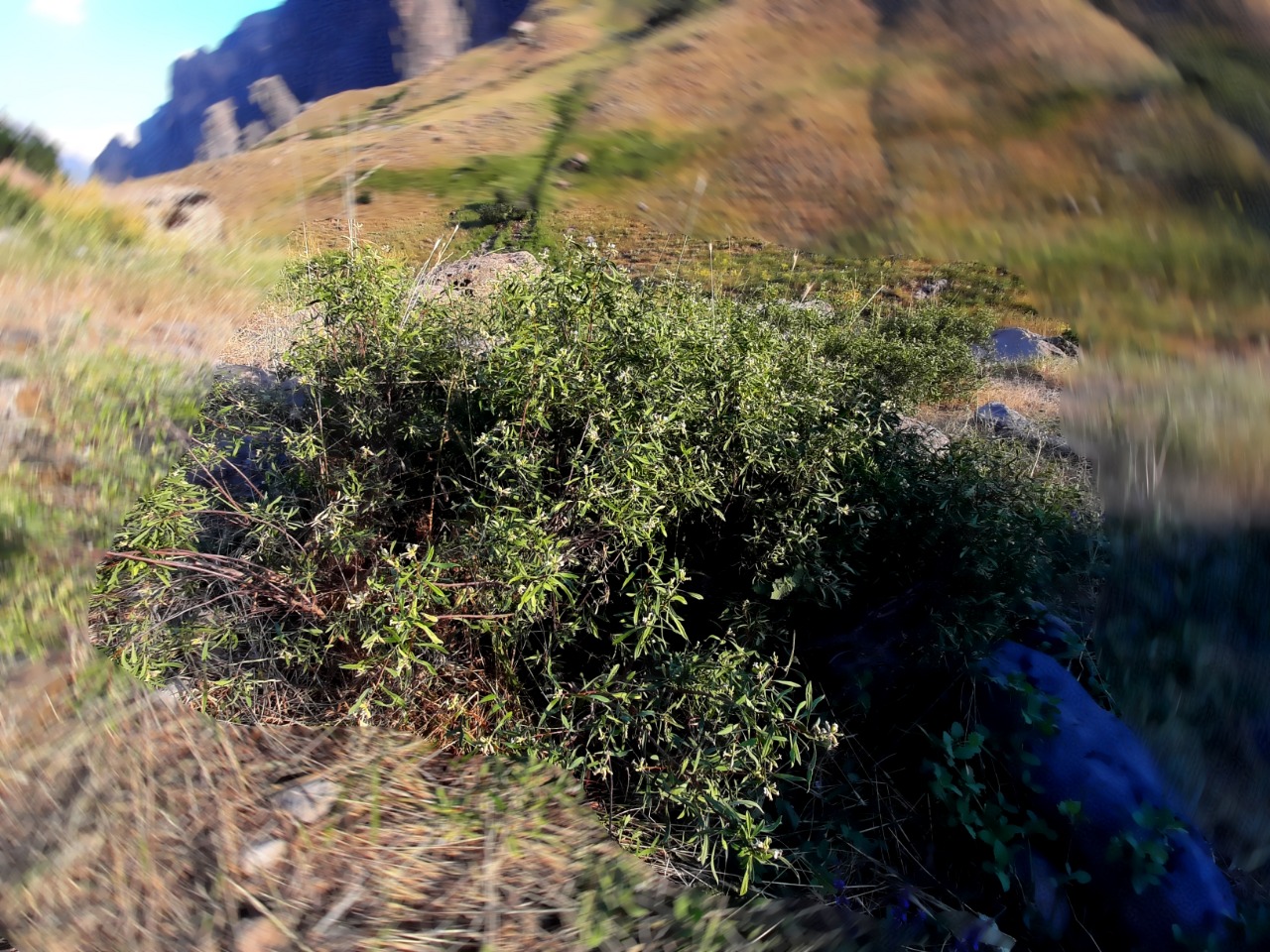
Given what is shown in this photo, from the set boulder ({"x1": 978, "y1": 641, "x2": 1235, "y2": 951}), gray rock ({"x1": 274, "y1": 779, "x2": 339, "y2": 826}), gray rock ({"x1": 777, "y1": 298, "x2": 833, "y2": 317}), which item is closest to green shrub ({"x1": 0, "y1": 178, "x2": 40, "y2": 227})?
gray rock ({"x1": 274, "y1": 779, "x2": 339, "y2": 826})

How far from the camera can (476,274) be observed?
4.24 m

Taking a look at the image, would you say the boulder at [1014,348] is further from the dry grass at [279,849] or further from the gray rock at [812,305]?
the dry grass at [279,849]

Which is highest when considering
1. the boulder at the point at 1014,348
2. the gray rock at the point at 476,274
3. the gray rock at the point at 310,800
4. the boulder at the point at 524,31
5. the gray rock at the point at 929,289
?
the boulder at the point at 524,31

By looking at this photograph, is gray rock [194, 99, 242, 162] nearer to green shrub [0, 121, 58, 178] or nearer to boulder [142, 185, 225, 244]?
boulder [142, 185, 225, 244]

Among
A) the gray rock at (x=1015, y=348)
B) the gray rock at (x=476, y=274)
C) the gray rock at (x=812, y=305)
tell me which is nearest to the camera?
the gray rock at (x=476, y=274)

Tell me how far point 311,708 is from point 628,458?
168 centimetres

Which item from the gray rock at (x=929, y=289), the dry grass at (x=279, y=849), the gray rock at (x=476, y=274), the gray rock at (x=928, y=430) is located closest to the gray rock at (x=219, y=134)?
the gray rock at (x=476, y=274)

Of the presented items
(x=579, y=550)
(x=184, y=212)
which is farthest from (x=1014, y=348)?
(x=184, y=212)

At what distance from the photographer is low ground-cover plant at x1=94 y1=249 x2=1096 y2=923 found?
2877 mm

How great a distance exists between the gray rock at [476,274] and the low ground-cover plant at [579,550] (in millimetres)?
161

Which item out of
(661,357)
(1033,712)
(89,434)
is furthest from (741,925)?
(89,434)

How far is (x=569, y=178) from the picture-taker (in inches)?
105

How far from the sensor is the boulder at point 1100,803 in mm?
2764

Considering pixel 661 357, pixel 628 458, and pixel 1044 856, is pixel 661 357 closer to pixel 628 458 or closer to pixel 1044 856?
pixel 628 458
